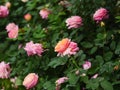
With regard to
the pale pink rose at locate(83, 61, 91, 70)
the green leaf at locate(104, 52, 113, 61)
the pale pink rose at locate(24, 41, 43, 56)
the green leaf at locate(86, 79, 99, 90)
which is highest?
the pale pink rose at locate(24, 41, 43, 56)

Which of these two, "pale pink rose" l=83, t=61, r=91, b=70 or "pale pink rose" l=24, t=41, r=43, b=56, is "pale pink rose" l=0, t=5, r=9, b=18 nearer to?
"pale pink rose" l=24, t=41, r=43, b=56

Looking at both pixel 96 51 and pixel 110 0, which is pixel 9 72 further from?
pixel 110 0

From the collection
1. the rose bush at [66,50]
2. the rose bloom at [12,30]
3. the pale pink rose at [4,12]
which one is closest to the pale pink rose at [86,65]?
the rose bush at [66,50]

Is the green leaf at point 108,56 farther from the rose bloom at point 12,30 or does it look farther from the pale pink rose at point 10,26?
the pale pink rose at point 10,26

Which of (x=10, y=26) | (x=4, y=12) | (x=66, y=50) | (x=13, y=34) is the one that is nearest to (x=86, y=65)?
(x=66, y=50)

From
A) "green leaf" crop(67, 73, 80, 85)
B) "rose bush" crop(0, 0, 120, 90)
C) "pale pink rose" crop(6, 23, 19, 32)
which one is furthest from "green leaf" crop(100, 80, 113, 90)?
"pale pink rose" crop(6, 23, 19, 32)

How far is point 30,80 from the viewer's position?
7.43ft

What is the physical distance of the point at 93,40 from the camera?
2.46 metres

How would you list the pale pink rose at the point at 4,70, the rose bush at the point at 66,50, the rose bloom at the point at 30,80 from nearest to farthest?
the rose bush at the point at 66,50 < the rose bloom at the point at 30,80 < the pale pink rose at the point at 4,70

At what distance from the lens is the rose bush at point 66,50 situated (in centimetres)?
213

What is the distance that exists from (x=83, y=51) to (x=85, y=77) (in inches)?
14.0

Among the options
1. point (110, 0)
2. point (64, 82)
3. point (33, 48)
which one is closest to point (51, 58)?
point (33, 48)

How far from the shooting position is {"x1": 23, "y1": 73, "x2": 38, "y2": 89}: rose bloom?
2.25 metres

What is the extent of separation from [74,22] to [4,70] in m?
0.51
